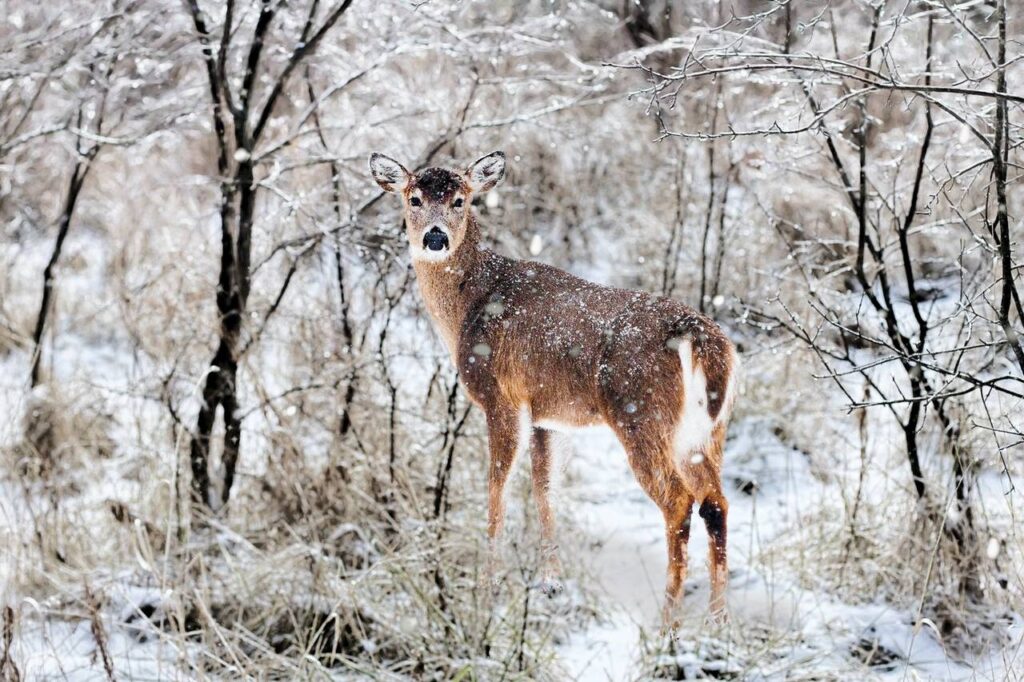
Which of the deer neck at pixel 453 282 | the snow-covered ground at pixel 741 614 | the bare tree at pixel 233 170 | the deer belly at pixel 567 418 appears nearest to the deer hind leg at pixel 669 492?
the deer belly at pixel 567 418

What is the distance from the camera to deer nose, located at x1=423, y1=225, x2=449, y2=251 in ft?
10.4

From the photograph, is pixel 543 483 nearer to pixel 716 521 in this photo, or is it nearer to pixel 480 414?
pixel 716 521

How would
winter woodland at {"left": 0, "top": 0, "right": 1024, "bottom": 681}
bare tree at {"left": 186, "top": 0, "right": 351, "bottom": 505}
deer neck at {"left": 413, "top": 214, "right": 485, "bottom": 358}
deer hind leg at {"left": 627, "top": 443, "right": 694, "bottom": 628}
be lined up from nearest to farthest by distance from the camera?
deer hind leg at {"left": 627, "top": 443, "right": 694, "bottom": 628} < deer neck at {"left": 413, "top": 214, "right": 485, "bottom": 358} < winter woodland at {"left": 0, "top": 0, "right": 1024, "bottom": 681} < bare tree at {"left": 186, "top": 0, "right": 351, "bottom": 505}

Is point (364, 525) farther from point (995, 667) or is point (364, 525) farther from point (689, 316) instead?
point (995, 667)

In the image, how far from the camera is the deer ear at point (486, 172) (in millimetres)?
3156

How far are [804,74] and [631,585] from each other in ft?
Result: 7.78

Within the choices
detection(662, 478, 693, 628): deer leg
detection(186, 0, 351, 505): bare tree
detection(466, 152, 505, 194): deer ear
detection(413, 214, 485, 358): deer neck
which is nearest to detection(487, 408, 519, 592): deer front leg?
detection(413, 214, 485, 358): deer neck

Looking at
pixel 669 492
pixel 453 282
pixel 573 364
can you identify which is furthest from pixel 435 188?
pixel 669 492

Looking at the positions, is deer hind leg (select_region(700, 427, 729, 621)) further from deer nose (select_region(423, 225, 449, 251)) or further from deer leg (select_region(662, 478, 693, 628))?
deer nose (select_region(423, 225, 449, 251))

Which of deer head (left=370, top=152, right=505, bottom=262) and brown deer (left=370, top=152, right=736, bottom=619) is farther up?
deer head (left=370, top=152, right=505, bottom=262)

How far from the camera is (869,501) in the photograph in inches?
183

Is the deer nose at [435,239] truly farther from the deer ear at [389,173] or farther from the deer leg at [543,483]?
the deer leg at [543,483]

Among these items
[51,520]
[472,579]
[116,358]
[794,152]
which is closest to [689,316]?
[794,152]

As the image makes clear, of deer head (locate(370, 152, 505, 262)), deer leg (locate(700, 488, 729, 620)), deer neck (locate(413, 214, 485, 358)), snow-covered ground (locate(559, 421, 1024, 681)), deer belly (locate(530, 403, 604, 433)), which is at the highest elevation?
deer head (locate(370, 152, 505, 262))
